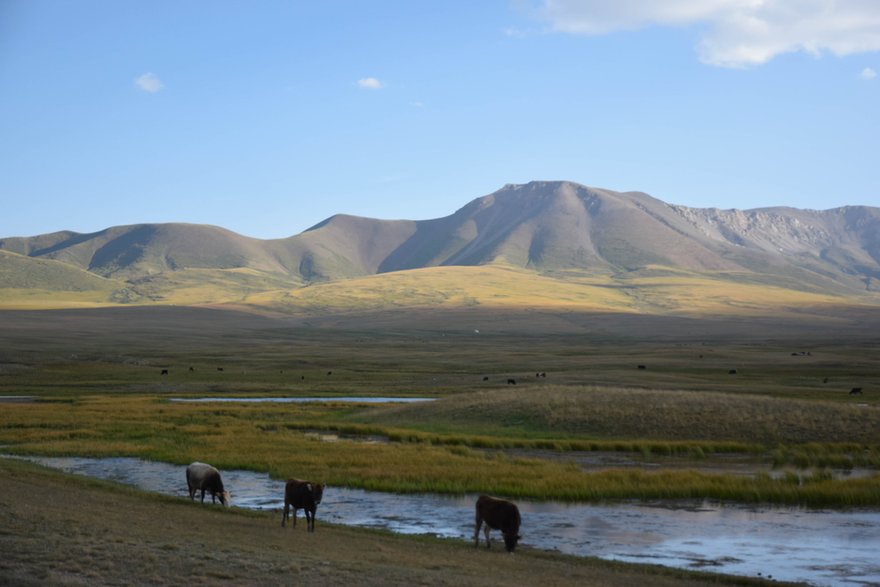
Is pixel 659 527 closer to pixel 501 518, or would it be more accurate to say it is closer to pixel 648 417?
pixel 501 518

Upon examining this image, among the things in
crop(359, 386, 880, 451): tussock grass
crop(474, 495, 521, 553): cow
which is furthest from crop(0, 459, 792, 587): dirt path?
crop(359, 386, 880, 451): tussock grass

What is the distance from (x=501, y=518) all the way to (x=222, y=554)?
7.78 meters

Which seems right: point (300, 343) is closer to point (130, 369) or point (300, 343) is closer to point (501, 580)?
point (130, 369)

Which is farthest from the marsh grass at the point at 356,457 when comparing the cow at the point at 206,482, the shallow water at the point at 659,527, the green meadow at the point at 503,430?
the cow at the point at 206,482

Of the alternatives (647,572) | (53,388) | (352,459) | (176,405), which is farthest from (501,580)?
(53,388)

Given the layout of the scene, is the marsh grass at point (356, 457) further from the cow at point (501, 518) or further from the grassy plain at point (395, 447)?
the cow at point (501, 518)

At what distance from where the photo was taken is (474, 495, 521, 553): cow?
23250 mm

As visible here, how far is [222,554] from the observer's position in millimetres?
19125

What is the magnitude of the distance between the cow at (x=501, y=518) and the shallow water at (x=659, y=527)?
5.63 ft

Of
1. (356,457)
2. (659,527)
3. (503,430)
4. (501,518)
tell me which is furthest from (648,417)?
(501,518)

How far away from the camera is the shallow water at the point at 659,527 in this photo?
2359 centimetres

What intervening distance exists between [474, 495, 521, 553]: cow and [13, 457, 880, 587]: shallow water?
1717 millimetres

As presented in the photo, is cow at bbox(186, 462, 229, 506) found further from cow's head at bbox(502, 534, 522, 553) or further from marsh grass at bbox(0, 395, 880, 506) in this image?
cow's head at bbox(502, 534, 522, 553)

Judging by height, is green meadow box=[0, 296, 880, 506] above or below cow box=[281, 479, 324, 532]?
below
